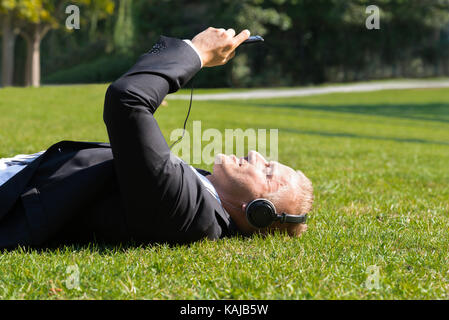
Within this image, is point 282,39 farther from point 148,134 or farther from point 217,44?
point 148,134

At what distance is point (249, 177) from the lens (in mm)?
3043

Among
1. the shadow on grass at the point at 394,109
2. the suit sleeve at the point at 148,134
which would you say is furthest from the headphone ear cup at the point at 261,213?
the shadow on grass at the point at 394,109

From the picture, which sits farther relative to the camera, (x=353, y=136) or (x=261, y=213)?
(x=353, y=136)

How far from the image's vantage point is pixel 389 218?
406 cm

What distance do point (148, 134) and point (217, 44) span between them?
65 centimetres

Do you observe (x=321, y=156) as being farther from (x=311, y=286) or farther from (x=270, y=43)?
(x=270, y=43)

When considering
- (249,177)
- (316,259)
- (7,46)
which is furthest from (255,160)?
(7,46)

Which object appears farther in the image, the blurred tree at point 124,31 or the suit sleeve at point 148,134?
the blurred tree at point 124,31

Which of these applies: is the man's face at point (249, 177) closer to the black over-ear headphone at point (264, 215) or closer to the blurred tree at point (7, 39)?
the black over-ear headphone at point (264, 215)

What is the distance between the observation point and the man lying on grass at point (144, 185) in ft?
8.44

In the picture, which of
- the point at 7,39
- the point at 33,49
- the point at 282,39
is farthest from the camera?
the point at 282,39

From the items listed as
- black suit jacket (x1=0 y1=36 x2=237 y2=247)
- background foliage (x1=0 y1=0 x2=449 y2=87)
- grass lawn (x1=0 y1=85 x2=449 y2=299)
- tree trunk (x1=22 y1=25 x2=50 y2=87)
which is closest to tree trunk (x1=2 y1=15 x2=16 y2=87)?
tree trunk (x1=22 y1=25 x2=50 y2=87)

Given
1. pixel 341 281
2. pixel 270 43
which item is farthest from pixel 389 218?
pixel 270 43

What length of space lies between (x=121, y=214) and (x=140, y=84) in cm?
79
